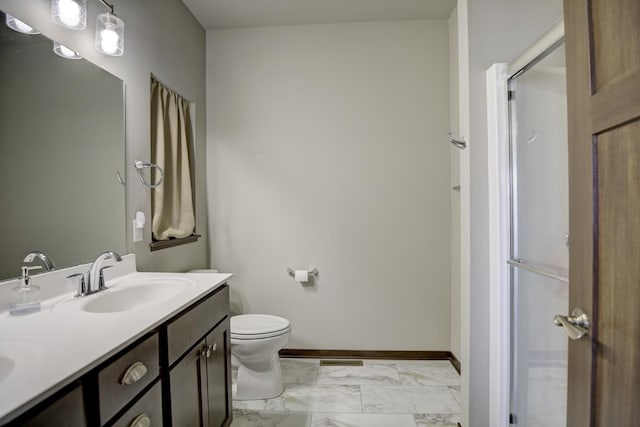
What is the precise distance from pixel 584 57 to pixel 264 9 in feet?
7.35

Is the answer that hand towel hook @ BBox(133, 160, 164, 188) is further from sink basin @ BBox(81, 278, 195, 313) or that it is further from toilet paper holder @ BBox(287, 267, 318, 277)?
toilet paper holder @ BBox(287, 267, 318, 277)

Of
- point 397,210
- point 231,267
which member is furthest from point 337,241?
point 231,267

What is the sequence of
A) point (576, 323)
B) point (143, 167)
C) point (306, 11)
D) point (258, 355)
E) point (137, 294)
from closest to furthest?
point (576, 323) → point (137, 294) → point (143, 167) → point (258, 355) → point (306, 11)

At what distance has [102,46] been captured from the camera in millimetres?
1468

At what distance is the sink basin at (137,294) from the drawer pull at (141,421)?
1.41ft

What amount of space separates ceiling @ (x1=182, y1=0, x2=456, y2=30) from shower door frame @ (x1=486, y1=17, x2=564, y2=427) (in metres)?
1.21

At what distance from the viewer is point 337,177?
2.56 metres

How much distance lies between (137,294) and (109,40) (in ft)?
3.89

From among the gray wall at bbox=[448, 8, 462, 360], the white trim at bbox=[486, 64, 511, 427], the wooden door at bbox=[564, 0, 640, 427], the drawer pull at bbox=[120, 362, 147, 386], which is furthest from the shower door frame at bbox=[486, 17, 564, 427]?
the drawer pull at bbox=[120, 362, 147, 386]

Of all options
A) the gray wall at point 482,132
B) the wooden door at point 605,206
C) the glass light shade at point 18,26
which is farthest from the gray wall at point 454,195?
the glass light shade at point 18,26

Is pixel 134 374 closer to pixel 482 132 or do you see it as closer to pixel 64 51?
pixel 64 51

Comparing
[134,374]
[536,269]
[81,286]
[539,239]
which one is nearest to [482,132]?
[539,239]

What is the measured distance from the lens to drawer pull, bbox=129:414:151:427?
0.91m

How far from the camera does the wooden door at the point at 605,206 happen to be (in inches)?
24.5
